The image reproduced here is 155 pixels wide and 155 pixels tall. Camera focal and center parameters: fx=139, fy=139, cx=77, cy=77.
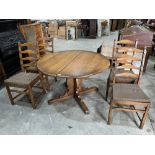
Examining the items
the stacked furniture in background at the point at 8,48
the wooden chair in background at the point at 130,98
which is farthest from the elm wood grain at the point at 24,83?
the wooden chair in background at the point at 130,98

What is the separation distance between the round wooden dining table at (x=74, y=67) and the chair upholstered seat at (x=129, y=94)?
1.19ft

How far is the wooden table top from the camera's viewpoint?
6.05 feet

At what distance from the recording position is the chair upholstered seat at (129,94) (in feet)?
5.80

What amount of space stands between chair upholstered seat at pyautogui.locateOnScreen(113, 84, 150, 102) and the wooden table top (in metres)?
0.37

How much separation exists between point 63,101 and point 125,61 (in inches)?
49.9

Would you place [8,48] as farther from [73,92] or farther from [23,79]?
[73,92]

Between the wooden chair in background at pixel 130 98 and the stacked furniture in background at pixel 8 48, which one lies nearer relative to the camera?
the wooden chair in background at pixel 130 98

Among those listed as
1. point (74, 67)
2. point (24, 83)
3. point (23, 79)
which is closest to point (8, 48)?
point (23, 79)

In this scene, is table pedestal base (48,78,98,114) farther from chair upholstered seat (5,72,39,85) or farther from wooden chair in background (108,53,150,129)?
wooden chair in background (108,53,150,129)

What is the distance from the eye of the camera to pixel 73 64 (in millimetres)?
2121

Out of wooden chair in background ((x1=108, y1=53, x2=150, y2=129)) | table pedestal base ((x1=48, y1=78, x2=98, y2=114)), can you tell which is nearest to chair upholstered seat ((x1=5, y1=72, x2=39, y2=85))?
table pedestal base ((x1=48, y1=78, x2=98, y2=114))

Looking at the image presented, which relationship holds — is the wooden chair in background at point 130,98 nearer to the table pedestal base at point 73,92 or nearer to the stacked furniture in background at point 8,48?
the table pedestal base at point 73,92
